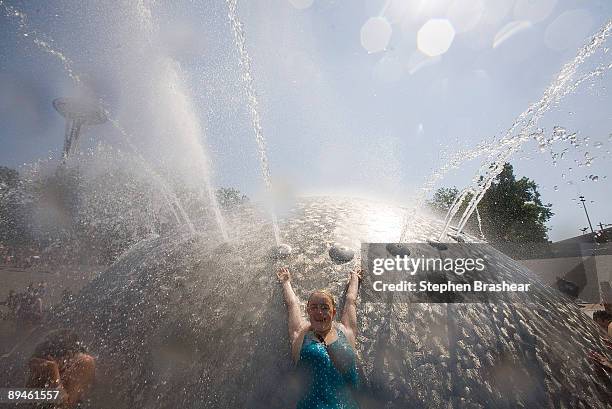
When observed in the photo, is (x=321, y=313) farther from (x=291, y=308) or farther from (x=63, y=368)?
(x=63, y=368)

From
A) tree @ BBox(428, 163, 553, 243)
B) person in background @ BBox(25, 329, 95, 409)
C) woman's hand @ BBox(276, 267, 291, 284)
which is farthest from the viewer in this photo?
tree @ BBox(428, 163, 553, 243)

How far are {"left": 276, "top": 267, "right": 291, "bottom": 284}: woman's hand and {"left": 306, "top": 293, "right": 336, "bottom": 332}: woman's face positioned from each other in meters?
0.59

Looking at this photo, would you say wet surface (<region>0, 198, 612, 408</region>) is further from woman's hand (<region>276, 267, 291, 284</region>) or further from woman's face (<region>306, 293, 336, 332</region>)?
woman's face (<region>306, 293, 336, 332</region>)

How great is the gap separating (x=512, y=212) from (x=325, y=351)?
37.0m

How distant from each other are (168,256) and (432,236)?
383cm

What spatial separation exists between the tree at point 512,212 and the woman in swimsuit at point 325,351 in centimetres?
3182

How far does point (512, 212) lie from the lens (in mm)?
32594

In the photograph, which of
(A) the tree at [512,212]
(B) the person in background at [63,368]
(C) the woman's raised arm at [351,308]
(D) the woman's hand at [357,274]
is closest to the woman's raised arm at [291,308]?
(C) the woman's raised arm at [351,308]

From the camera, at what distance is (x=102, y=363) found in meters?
3.04

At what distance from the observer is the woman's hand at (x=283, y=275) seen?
3342 mm

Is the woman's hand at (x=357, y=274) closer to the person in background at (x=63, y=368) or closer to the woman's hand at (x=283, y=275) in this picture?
the woman's hand at (x=283, y=275)

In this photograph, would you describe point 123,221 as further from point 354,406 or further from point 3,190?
point 354,406

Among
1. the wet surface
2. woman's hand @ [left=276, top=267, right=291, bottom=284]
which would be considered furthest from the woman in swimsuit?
woman's hand @ [left=276, top=267, right=291, bottom=284]

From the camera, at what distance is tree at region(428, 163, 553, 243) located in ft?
105
